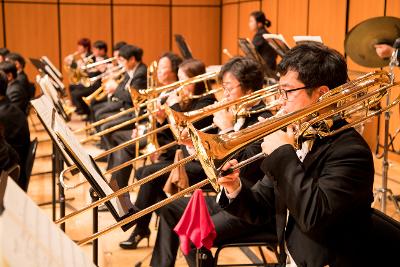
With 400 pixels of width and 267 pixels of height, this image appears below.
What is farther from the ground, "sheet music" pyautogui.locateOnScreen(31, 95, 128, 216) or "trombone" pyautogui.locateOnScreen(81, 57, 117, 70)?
"sheet music" pyautogui.locateOnScreen(31, 95, 128, 216)

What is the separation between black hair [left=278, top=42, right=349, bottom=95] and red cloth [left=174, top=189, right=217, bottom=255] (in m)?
0.78

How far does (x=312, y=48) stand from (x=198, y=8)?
9.84 meters

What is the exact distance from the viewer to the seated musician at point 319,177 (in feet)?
6.11

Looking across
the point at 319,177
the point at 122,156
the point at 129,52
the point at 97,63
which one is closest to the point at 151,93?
the point at 122,156

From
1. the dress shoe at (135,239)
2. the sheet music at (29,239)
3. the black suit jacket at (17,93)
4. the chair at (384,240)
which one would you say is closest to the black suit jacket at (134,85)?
the black suit jacket at (17,93)

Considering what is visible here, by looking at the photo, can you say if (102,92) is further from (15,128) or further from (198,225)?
(198,225)

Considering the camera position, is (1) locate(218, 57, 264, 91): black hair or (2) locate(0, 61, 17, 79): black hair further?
(2) locate(0, 61, 17, 79): black hair

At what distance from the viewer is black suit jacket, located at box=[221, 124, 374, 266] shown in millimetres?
1856

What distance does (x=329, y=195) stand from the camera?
185 cm

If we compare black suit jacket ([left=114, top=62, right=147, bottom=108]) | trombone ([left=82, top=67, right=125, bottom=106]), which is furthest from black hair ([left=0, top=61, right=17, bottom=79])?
black suit jacket ([left=114, top=62, right=147, bottom=108])

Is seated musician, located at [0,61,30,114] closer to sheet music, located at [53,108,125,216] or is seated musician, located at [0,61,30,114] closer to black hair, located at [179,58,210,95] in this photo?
black hair, located at [179,58,210,95]

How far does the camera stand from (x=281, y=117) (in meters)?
1.82

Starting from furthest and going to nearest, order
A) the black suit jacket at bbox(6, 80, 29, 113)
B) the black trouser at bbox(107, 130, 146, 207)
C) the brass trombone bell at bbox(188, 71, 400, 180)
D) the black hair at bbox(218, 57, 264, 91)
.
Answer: the black suit jacket at bbox(6, 80, 29, 113)
the black trouser at bbox(107, 130, 146, 207)
the black hair at bbox(218, 57, 264, 91)
the brass trombone bell at bbox(188, 71, 400, 180)

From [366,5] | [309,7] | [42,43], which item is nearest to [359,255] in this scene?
[366,5]
